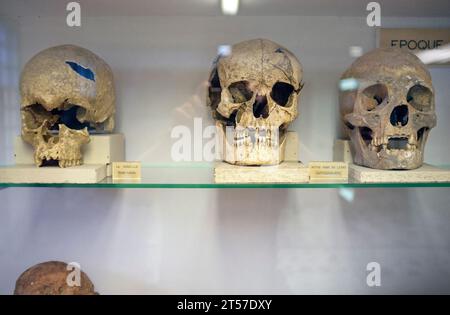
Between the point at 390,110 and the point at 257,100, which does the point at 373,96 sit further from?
the point at 257,100

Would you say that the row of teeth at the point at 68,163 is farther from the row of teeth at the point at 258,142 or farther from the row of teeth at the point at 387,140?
the row of teeth at the point at 387,140

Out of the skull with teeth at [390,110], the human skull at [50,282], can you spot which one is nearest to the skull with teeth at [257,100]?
the skull with teeth at [390,110]

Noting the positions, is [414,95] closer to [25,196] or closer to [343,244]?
[343,244]

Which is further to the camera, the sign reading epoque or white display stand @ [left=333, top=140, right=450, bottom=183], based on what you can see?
the sign reading epoque

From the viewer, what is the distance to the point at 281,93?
120cm

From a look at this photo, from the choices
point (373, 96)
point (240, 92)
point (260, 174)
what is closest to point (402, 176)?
point (373, 96)

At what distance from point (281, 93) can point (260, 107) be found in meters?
0.09

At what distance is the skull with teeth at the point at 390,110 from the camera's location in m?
1.11

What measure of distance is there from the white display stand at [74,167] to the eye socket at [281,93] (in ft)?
1.57

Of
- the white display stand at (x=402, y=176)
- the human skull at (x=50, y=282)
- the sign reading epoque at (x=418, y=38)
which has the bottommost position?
the human skull at (x=50, y=282)

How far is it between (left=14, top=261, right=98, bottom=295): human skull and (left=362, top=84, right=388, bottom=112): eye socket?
96 cm

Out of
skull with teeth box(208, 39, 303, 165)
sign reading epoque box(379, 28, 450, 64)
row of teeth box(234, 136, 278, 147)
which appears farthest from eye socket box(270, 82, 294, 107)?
sign reading epoque box(379, 28, 450, 64)

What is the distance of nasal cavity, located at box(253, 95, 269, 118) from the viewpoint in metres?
1.13

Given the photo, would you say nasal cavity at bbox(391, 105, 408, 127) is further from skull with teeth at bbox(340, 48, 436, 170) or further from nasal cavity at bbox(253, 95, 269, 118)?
nasal cavity at bbox(253, 95, 269, 118)
